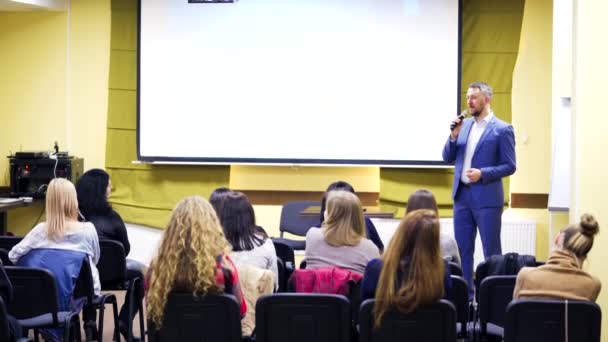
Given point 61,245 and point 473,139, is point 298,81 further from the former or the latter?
point 61,245

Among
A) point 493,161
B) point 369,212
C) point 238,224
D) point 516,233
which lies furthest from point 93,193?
point 516,233

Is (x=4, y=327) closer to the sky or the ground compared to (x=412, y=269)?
closer to the ground

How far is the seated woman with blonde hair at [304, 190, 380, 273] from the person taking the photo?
3.94 m

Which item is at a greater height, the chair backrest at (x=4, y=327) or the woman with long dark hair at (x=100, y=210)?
the woman with long dark hair at (x=100, y=210)

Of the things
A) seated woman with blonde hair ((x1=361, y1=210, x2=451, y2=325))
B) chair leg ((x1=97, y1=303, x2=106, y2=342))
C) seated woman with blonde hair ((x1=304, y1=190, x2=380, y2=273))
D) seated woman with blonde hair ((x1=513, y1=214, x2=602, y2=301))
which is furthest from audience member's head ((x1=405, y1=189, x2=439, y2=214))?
chair leg ((x1=97, y1=303, x2=106, y2=342))

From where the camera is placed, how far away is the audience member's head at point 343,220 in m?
3.93

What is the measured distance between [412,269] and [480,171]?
2.58 meters

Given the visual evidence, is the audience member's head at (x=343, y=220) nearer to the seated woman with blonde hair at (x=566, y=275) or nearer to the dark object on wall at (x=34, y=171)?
the seated woman with blonde hair at (x=566, y=275)

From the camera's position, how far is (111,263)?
15.9 feet

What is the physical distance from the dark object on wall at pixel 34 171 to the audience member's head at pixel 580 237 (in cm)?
506

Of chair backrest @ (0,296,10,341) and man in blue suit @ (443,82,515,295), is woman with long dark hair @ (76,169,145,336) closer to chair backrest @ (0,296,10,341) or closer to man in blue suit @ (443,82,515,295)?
chair backrest @ (0,296,10,341)

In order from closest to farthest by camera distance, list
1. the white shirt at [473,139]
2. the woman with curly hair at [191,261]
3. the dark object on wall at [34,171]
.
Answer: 1. the woman with curly hair at [191,261]
2. the white shirt at [473,139]
3. the dark object on wall at [34,171]

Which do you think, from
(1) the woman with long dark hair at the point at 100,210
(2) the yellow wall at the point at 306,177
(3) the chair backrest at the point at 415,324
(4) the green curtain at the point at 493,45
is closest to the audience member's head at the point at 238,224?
(3) the chair backrest at the point at 415,324

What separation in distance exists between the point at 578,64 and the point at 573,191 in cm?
75
